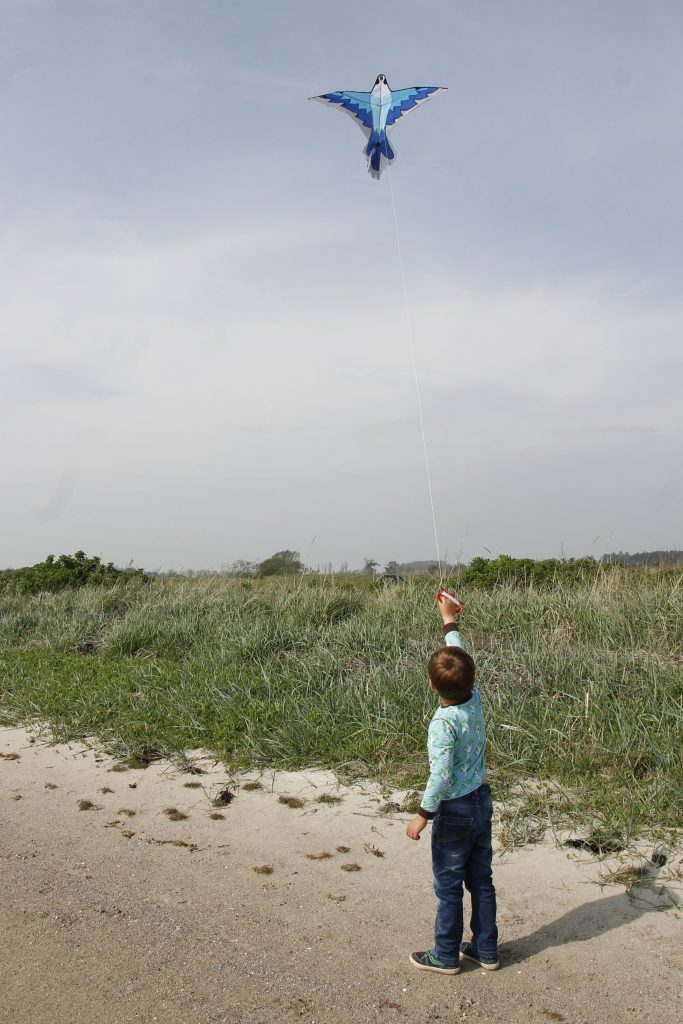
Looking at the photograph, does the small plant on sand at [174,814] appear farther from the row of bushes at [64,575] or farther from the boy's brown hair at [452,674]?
the row of bushes at [64,575]

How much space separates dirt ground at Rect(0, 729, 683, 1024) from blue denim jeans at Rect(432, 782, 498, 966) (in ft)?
0.49

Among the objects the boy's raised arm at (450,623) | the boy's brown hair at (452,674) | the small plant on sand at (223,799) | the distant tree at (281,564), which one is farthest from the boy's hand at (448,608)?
the distant tree at (281,564)

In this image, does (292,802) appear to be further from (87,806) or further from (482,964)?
(482,964)

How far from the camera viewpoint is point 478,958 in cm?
398

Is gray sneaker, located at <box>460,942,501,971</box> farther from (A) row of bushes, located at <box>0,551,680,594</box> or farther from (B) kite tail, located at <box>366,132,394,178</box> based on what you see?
(A) row of bushes, located at <box>0,551,680,594</box>

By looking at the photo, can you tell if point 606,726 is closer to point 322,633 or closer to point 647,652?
point 647,652

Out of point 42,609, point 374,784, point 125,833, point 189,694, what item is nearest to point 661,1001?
point 374,784

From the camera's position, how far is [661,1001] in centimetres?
363

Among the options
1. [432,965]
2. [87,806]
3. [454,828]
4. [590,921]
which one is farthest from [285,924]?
[87,806]

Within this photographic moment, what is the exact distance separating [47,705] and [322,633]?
3006 mm

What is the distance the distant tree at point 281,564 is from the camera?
1840 cm

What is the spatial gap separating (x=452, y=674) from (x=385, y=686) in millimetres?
3656

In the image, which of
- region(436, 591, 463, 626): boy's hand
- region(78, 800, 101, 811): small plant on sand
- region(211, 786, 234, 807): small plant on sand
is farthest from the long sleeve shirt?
region(78, 800, 101, 811): small plant on sand

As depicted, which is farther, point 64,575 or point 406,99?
point 64,575
